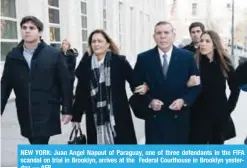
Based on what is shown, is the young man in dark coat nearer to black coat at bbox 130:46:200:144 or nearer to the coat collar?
the coat collar

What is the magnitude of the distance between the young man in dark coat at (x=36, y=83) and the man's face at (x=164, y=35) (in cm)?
65

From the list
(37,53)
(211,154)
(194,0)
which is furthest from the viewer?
(194,0)

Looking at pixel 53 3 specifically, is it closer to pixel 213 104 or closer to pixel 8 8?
pixel 8 8

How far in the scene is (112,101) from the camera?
2.28 metres

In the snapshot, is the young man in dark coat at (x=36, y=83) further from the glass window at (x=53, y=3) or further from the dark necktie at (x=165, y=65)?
the glass window at (x=53, y=3)

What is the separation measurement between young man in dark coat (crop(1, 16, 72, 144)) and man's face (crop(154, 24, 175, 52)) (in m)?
0.65

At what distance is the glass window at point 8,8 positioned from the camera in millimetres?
5287

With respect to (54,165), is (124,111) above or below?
above

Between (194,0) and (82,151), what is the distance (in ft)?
4.97

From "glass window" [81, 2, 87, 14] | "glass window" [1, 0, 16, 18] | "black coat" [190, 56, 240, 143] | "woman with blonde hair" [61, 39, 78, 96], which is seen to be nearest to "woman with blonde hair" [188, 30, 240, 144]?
"black coat" [190, 56, 240, 143]

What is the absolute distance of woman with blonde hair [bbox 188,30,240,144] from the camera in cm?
237

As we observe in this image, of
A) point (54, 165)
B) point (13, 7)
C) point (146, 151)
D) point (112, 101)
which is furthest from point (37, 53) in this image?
point (13, 7)

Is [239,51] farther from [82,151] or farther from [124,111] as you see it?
[82,151]

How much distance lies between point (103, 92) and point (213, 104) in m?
0.76
